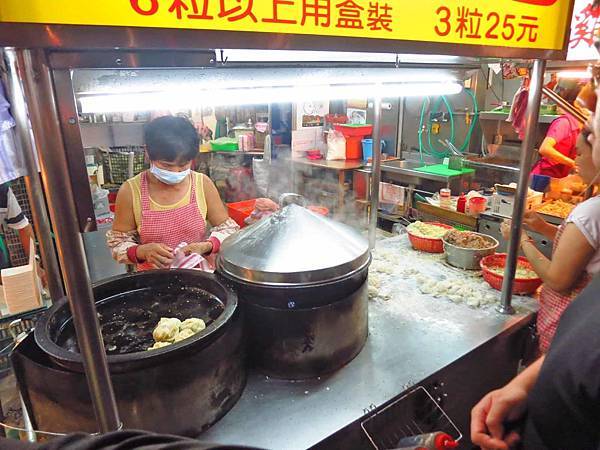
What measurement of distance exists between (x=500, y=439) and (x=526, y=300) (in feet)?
4.08

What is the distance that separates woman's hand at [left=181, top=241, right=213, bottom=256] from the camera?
2424 millimetres

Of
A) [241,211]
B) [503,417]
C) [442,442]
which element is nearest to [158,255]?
[442,442]

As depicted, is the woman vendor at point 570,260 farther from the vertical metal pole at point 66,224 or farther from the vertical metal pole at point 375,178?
the vertical metal pole at point 66,224

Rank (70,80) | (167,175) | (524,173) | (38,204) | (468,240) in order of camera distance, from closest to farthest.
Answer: (70,80) → (38,204) → (524,173) → (167,175) → (468,240)

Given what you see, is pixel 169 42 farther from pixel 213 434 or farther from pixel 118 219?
pixel 118 219

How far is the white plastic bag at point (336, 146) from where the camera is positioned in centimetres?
697

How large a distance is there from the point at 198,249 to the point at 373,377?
4.12 feet

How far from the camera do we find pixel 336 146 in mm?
7016

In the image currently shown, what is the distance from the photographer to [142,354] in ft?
Answer: 4.11

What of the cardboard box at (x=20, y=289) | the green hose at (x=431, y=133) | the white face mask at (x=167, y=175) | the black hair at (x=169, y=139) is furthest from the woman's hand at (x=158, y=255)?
the green hose at (x=431, y=133)

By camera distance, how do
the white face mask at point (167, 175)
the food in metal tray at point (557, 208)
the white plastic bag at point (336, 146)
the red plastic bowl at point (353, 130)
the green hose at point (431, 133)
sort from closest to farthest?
the white face mask at point (167, 175) → the food in metal tray at point (557, 208) → the green hose at point (431, 133) → the red plastic bowl at point (353, 130) → the white plastic bag at point (336, 146)

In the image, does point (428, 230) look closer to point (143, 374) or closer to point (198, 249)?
point (198, 249)

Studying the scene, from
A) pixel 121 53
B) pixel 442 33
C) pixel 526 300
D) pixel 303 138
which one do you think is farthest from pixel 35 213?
pixel 303 138

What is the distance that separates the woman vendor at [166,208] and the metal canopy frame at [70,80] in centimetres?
125
